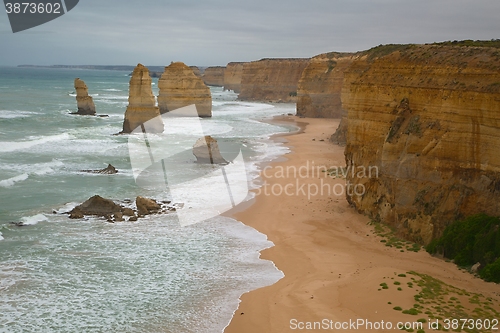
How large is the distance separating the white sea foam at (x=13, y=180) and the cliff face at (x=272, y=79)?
69122 mm

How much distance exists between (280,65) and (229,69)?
38760mm

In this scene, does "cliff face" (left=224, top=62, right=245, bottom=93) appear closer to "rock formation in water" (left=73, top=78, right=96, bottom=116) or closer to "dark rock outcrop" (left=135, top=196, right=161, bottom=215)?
"rock formation in water" (left=73, top=78, right=96, bottom=116)

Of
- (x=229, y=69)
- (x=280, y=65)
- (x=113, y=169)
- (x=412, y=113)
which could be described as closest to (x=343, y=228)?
(x=412, y=113)

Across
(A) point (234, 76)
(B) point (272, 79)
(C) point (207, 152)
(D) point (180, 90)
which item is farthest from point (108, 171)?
(A) point (234, 76)

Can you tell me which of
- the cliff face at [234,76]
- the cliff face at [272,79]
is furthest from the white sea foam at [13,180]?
the cliff face at [234,76]

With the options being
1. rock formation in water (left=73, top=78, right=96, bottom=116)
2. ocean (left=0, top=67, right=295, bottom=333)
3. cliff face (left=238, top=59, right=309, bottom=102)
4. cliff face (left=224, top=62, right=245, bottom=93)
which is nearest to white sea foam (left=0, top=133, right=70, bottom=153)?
ocean (left=0, top=67, right=295, bottom=333)

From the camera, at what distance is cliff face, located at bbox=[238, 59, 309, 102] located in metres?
92.2

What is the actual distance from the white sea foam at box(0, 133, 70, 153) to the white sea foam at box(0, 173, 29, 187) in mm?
9898

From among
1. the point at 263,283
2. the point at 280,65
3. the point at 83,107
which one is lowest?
the point at 263,283

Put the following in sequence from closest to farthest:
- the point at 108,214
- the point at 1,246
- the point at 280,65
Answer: the point at 1,246 → the point at 108,214 → the point at 280,65

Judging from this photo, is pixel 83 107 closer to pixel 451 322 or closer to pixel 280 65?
pixel 280 65

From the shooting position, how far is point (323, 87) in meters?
61.0

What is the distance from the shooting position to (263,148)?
130ft

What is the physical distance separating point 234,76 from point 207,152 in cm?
9852
